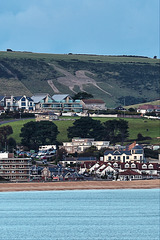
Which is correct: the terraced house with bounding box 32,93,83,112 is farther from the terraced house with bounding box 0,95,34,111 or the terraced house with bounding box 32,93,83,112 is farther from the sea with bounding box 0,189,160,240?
the sea with bounding box 0,189,160,240

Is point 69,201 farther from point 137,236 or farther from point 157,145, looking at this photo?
point 157,145

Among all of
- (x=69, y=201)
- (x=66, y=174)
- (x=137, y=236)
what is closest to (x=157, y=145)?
(x=66, y=174)

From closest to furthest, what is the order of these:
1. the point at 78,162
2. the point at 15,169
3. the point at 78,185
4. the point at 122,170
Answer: the point at 78,185, the point at 15,169, the point at 122,170, the point at 78,162

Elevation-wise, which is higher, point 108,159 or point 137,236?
point 108,159

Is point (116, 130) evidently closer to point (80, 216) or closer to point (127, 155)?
point (127, 155)

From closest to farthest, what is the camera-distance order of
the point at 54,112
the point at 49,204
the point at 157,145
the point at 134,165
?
the point at 49,204 < the point at 134,165 < the point at 157,145 < the point at 54,112

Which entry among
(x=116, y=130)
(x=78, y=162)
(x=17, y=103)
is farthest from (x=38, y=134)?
(x=17, y=103)
